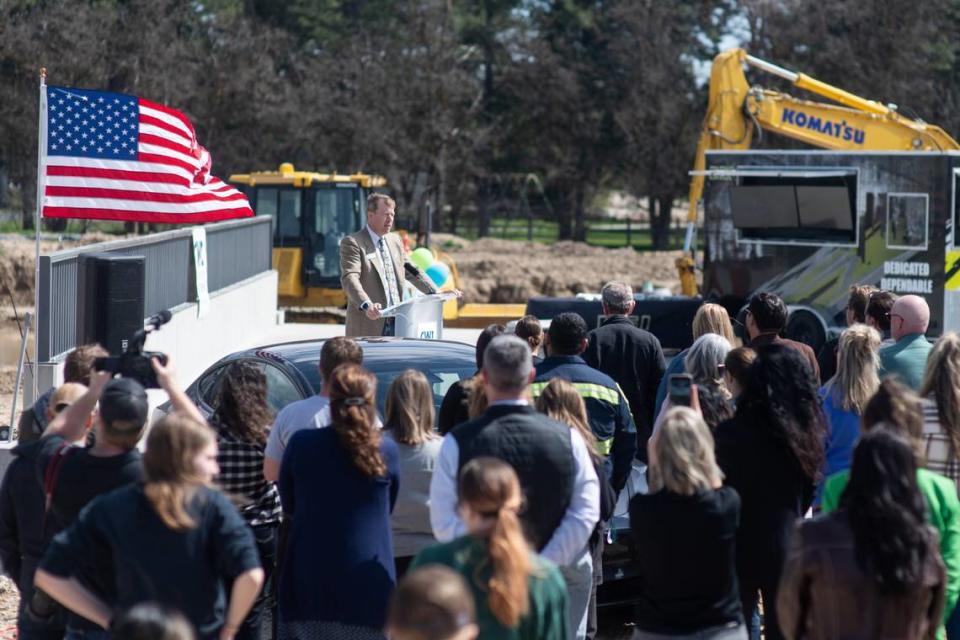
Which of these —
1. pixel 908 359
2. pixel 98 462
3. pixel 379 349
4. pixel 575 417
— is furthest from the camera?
pixel 379 349

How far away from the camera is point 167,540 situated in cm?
409

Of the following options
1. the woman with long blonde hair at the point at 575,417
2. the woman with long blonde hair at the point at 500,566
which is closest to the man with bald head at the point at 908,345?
the woman with long blonde hair at the point at 575,417

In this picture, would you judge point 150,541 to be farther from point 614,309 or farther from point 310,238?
point 310,238

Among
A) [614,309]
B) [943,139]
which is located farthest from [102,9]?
[614,309]

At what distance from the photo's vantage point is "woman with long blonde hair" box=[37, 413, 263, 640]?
13.4ft

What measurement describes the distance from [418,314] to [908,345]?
4.17m

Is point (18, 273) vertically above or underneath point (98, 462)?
above

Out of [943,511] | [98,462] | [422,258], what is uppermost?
[422,258]

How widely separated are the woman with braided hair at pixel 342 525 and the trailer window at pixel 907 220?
13.0m

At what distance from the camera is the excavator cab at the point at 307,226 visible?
25.9 meters

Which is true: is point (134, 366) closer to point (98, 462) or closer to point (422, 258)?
point (98, 462)

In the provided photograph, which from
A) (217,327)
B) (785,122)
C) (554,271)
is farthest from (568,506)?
(554,271)

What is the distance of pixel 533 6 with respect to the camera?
186 feet

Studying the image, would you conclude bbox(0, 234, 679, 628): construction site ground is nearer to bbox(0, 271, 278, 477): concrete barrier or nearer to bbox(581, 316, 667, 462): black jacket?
bbox(0, 271, 278, 477): concrete barrier
